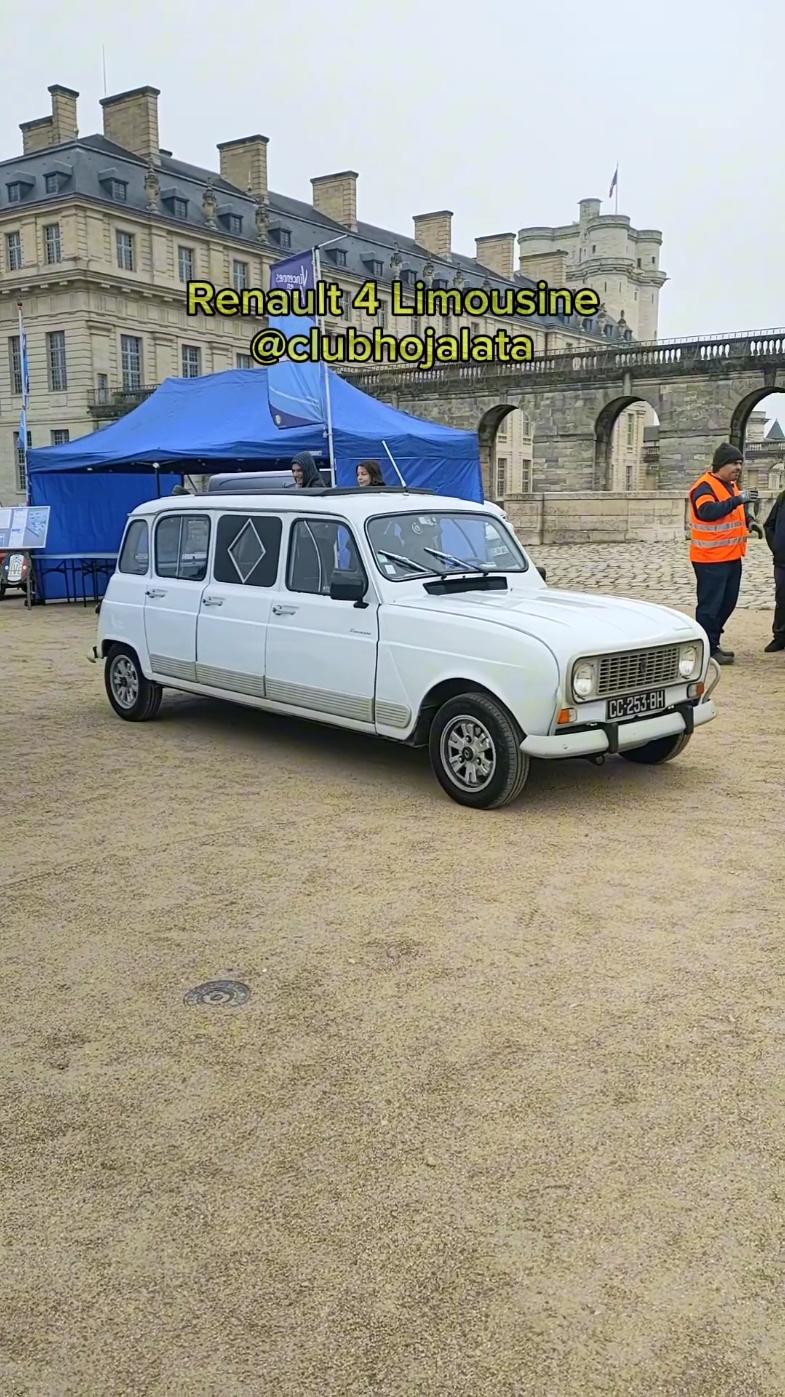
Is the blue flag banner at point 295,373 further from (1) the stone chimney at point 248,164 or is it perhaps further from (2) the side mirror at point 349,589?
(1) the stone chimney at point 248,164

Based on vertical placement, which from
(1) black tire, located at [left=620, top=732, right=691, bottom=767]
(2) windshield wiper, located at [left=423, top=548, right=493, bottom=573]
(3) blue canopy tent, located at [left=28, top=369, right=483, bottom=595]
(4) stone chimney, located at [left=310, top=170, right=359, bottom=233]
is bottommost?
(1) black tire, located at [left=620, top=732, right=691, bottom=767]

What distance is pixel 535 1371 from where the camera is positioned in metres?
2.31

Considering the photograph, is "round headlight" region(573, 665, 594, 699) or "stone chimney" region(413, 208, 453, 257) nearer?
→ "round headlight" region(573, 665, 594, 699)

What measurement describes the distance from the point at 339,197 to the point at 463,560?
71.6m

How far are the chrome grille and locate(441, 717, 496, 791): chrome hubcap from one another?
691 mm

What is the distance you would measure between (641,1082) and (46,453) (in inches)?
704

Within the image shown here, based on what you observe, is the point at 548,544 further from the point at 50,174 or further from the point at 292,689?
the point at 50,174

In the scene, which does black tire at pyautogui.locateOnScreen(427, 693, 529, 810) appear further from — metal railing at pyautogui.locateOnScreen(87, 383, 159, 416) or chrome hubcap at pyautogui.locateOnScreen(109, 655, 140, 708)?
metal railing at pyautogui.locateOnScreen(87, 383, 159, 416)

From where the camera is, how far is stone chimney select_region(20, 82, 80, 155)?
191 ft

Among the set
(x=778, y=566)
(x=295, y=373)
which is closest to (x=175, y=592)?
(x=778, y=566)

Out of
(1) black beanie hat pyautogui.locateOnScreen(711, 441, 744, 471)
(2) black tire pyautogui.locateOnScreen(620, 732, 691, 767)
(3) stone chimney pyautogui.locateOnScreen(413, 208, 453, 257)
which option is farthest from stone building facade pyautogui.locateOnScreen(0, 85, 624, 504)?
(2) black tire pyautogui.locateOnScreen(620, 732, 691, 767)

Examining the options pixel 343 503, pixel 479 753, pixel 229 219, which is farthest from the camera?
pixel 229 219

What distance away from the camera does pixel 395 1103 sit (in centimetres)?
333

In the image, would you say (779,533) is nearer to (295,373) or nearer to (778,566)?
(778,566)
